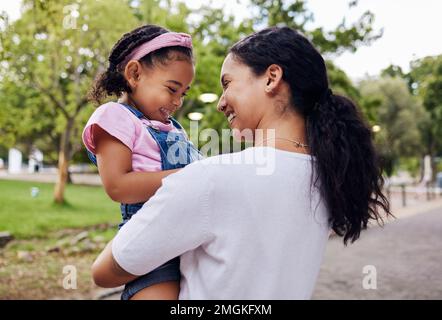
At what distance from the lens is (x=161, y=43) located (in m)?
1.61

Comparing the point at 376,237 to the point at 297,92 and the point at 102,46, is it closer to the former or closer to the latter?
the point at 102,46

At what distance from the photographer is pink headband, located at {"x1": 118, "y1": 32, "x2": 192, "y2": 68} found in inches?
63.3

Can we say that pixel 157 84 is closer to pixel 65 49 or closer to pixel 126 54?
pixel 126 54

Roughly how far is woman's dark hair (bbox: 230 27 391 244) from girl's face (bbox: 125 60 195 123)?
0.95 feet

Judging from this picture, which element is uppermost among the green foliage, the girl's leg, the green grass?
the green foliage

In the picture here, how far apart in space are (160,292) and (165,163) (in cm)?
41

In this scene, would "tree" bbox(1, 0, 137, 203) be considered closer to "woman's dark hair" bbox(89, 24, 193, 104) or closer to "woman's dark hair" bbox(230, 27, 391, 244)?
"woman's dark hair" bbox(89, 24, 193, 104)

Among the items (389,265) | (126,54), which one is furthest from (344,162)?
A: (389,265)

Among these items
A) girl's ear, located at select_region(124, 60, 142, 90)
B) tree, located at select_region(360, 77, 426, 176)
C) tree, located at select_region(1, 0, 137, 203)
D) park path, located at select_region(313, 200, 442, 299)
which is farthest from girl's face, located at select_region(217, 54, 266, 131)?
tree, located at select_region(360, 77, 426, 176)

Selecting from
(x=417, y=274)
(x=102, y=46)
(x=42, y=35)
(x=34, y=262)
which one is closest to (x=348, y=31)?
(x=417, y=274)

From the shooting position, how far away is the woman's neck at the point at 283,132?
129 cm

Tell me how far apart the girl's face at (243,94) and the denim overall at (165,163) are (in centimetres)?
26

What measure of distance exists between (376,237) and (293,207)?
1184 cm
